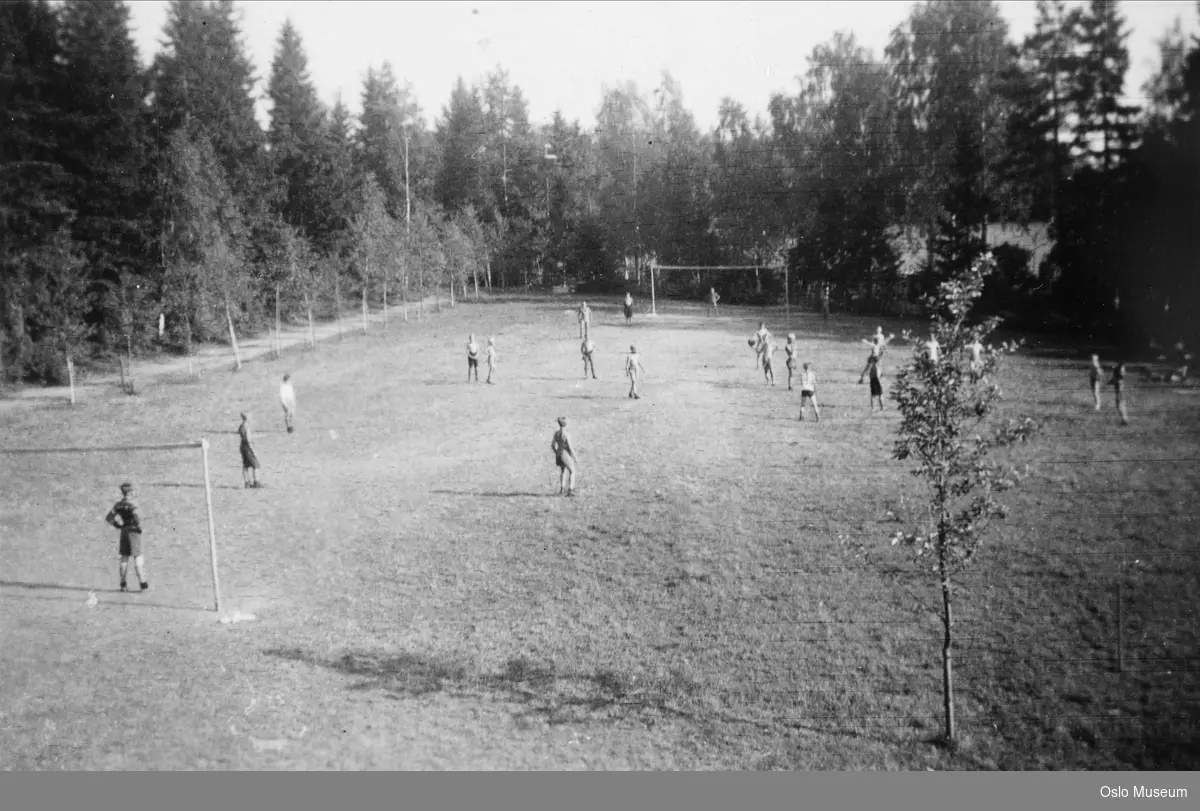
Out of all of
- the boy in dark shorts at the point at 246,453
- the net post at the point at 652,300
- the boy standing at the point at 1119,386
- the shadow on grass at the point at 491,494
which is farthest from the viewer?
the net post at the point at 652,300

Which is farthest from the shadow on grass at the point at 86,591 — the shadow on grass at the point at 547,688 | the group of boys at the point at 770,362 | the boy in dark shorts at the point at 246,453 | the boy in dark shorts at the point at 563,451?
the group of boys at the point at 770,362

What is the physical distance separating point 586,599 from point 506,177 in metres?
18.5

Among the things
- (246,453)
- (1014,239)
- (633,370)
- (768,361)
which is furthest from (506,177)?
(1014,239)

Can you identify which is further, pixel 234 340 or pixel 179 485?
pixel 234 340

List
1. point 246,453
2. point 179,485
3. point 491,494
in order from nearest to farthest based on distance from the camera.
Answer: point 246,453 → point 179,485 → point 491,494

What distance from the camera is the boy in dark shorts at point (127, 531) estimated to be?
41.4ft

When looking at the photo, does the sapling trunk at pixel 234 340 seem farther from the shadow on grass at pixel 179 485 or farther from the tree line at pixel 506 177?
the shadow on grass at pixel 179 485

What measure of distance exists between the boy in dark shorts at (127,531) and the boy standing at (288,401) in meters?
6.98

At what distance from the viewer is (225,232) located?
1916 cm

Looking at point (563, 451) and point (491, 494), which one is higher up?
point (563, 451)

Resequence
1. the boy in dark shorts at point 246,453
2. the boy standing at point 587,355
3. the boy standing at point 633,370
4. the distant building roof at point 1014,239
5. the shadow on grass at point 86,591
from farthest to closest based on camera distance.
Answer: the boy standing at point 587,355, the boy standing at point 633,370, the distant building roof at point 1014,239, the boy in dark shorts at point 246,453, the shadow on grass at point 86,591

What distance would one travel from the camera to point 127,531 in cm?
1269

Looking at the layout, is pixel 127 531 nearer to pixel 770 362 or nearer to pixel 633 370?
pixel 633 370

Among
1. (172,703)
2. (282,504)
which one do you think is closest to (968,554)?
(172,703)
